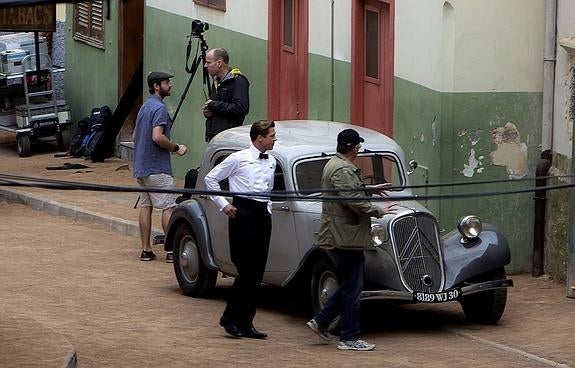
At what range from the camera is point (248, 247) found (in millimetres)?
10758

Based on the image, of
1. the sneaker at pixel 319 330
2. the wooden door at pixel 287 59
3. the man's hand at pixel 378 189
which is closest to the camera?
the man's hand at pixel 378 189

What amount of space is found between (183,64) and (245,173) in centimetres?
1028

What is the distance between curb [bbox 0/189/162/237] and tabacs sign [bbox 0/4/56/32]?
3.21 meters

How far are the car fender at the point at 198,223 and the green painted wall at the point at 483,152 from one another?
8.87ft

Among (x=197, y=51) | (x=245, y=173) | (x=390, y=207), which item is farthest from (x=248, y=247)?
(x=197, y=51)

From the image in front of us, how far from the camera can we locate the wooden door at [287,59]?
17344 millimetres

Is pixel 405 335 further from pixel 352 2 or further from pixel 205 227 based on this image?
pixel 352 2

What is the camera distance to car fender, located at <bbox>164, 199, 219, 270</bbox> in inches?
484

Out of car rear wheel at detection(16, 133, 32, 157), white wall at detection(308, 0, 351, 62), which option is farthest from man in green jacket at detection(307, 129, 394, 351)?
car rear wheel at detection(16, 133, 32, 157)

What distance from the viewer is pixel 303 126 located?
1262cm

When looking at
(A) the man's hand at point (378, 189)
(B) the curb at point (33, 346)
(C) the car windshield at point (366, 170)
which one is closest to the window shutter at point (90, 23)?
(C) the car windshield at point (366, 170)

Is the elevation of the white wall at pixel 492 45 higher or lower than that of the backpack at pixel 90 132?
higher

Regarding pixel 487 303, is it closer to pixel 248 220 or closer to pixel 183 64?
pixel 248 220

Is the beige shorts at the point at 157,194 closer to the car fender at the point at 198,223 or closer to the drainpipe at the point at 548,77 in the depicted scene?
the car fender at the point at 198,223
